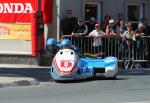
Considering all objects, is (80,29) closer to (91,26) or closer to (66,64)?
(91,26)

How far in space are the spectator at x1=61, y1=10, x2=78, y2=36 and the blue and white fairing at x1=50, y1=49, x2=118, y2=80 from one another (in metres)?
4.88

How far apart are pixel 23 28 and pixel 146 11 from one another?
5.57 m

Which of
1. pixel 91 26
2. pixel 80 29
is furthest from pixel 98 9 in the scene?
pixel 80 29

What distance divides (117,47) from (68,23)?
2.18 m

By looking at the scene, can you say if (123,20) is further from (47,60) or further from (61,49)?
(61,49)

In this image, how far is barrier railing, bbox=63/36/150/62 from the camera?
23625 millimetres

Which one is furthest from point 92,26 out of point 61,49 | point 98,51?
point 61,49

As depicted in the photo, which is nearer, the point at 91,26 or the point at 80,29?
the point at 80,29

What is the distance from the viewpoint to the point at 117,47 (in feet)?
78.0

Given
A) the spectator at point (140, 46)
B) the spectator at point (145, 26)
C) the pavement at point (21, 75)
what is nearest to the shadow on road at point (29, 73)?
the pavement at point (21, 75)

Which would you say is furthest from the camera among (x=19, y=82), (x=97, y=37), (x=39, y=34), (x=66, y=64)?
(x=97, y=37)

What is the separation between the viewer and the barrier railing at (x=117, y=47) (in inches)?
930

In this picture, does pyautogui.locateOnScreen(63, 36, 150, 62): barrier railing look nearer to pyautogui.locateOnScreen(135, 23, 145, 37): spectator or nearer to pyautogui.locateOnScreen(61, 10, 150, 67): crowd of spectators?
pyautogui.locateOnScreen(61, 10, 150, 67): crowd of spectators

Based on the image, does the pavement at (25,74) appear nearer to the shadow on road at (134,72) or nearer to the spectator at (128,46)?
the shadow on road at (134,72)
